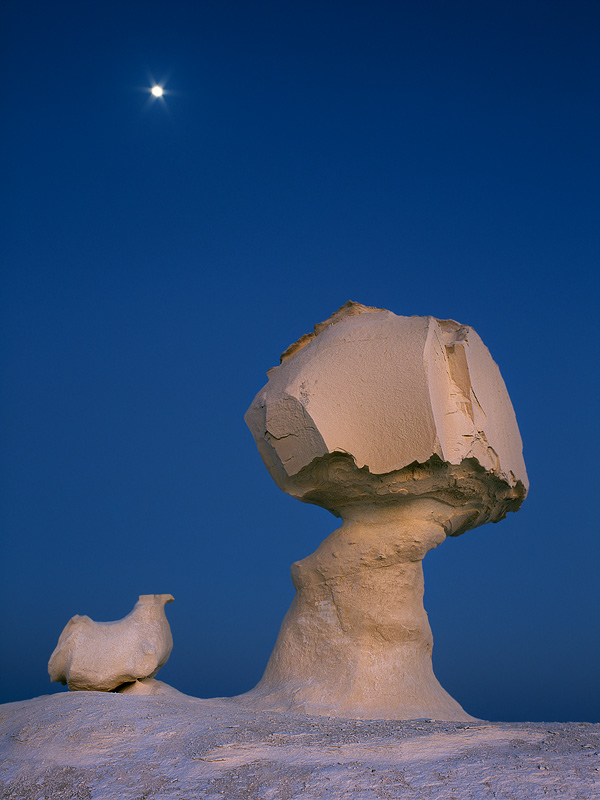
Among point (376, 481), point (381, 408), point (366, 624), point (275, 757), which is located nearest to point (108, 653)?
point (366, 624)

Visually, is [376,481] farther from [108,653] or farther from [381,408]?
[108,653]

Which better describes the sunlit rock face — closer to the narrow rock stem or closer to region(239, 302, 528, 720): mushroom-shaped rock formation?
region(239, 302, 528, 720): mushroom-shaped rock formation

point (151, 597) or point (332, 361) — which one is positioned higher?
point (332, 361)

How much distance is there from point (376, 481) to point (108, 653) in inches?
102

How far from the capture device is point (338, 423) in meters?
5.86

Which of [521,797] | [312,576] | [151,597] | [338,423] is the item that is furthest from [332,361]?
[521,797]

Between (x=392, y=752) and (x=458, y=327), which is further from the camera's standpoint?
(x=458, y=327)

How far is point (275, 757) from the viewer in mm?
3736

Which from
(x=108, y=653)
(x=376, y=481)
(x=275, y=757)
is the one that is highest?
(x=376, y=481)

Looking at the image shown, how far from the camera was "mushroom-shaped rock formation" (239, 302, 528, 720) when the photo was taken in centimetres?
577

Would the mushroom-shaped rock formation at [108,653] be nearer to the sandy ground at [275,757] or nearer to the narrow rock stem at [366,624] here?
the narrow rock stem at [366,624]

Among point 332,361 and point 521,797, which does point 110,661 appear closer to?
point 332,361

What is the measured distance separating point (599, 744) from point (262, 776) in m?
1.77

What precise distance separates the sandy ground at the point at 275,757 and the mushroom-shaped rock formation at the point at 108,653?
1.03 m
